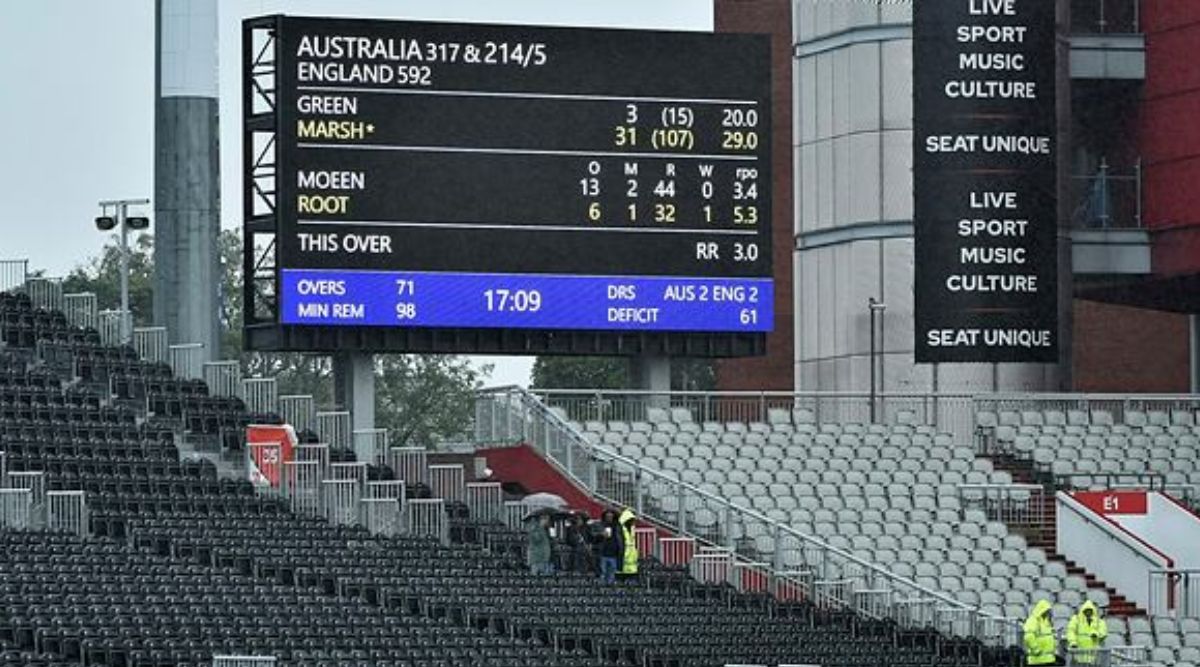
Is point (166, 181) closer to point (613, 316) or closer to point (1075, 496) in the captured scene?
point (613, 316)

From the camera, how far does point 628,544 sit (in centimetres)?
5381

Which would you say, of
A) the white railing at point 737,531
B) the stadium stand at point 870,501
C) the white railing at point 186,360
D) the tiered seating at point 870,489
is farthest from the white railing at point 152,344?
the tiered seating at point 870,489

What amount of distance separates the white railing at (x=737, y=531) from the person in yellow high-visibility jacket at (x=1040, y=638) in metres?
2.07

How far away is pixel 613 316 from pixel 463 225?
2.66 meters

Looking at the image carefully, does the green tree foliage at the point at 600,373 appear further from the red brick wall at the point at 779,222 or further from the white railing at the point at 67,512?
the white railing at the point at 67,512

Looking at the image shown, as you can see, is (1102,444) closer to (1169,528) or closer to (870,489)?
(1169,528)

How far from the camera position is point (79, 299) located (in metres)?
61.2

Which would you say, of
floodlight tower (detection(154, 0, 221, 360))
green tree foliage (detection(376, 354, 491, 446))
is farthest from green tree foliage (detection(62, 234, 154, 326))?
floodlight tower (detection(154, 0, 221, 360))

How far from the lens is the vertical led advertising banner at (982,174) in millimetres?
59906

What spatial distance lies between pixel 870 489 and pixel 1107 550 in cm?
360

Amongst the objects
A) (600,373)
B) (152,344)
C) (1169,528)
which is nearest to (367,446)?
(152,344)

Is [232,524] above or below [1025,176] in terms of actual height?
below

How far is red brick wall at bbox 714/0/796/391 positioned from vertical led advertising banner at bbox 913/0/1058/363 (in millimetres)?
18549

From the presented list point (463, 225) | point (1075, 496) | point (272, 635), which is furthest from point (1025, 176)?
point (272, 635)
